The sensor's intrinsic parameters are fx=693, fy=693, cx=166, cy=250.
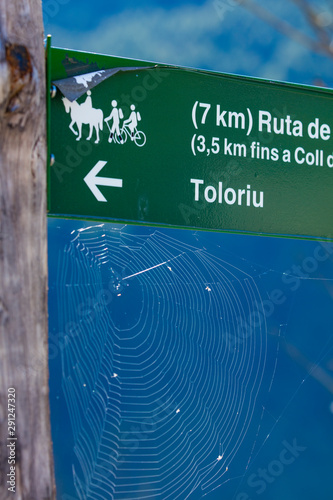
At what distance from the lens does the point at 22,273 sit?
1444mm

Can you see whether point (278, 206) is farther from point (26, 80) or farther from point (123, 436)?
point (123, 436)

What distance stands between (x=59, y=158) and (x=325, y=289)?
320cm

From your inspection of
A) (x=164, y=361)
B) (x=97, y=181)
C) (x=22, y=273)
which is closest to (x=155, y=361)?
(x=164, y=361)

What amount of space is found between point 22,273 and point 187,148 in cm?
84

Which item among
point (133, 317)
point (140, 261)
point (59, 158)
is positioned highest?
point (59, 158)

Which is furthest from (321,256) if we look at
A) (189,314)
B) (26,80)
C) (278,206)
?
(26,80)

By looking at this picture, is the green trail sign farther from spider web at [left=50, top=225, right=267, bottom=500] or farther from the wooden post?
spider web at [left=50, top=225, right=267, bottom=500]

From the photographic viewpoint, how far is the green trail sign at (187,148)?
1938mm

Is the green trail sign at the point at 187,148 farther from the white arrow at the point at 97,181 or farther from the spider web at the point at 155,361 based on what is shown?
the spider web at the point at 155,361

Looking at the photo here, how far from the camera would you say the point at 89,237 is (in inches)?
170

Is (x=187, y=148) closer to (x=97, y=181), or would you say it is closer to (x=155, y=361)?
(x=97, y=181)

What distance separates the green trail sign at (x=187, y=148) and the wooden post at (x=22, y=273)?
1.08 feet

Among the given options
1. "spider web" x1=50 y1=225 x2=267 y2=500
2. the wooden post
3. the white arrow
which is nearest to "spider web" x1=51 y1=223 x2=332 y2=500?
"spider web" x1=50 y1=225 x2=267 y2=500

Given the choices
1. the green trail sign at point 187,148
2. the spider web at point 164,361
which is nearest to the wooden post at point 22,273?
the green trail sign at point 187,148
